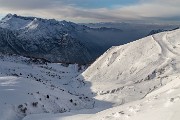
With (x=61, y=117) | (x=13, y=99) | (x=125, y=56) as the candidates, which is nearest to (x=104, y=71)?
(x=125, y=56)

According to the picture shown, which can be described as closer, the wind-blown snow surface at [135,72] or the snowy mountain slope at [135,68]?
the wind-blown snow surface at [135,72]

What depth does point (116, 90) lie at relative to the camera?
43.6 m

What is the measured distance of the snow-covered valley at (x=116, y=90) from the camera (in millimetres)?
18594

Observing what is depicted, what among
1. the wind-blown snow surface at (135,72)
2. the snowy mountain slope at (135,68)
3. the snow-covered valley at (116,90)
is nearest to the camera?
the snow-covered valley at (116,90)

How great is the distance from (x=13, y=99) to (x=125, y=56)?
3273 centimetres

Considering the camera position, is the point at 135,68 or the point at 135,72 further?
the point at 135,68

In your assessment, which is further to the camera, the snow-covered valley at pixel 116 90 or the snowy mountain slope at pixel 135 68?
the snowy mountain slope at pixel 135 68

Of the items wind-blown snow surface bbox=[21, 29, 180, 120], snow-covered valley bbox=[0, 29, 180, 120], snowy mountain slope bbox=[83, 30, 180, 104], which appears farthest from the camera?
snowy mountain slope bbox=[83, 30, 180, 104]

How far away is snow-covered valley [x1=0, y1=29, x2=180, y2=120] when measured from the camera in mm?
18594

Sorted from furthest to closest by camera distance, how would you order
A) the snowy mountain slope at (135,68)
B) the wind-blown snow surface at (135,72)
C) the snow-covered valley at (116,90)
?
the snowy mountain slope at (135,68), the wind-blown snow surface at (135,72), the snow-covered valley at (116,90)

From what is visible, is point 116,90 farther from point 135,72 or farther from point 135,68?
point 135,68

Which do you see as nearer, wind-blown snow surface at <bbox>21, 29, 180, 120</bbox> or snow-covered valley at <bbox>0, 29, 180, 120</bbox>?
snow-covered valley at <bbox>0, 29, 180, 120</bbox>

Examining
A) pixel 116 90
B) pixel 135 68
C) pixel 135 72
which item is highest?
pixel 135 68

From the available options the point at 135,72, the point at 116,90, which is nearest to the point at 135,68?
the point at 135,72
